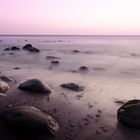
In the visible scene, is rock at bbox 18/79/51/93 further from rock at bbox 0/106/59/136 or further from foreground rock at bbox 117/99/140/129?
foreground rock at bbox 117/99/140/129

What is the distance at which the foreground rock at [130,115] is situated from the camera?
24.0 feet

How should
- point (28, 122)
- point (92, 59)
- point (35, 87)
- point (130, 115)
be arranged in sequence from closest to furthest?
point (28, 122) → point (130, 115) → point (35, 87) → point (92, 59)

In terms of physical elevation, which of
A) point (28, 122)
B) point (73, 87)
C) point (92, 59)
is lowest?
point (92, 59)

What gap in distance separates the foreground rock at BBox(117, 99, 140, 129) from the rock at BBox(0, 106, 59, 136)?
67.7 inches

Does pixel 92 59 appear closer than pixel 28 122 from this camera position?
No

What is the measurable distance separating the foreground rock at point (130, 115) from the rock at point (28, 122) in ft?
5.65

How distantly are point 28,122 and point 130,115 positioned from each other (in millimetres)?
2564

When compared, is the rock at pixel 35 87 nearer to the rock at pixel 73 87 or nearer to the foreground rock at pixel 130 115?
the rock at pixel 73 87

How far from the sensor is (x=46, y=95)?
10.1 metres

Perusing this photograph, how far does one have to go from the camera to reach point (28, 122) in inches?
263

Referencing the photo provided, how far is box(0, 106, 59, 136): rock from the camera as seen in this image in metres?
6.59

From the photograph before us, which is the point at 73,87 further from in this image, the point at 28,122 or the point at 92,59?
the point at 92,59

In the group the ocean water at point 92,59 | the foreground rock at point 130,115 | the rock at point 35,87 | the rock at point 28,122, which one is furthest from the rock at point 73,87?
the ocean water at point 92,59

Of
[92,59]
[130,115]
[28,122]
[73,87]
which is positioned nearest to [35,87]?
[73,87]
